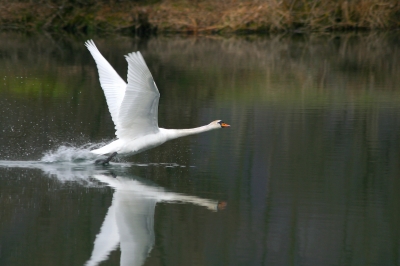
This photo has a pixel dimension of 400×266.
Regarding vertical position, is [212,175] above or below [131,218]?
below

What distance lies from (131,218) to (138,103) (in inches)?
85.9

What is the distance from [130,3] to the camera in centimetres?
3344

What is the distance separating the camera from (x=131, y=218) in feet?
28.0

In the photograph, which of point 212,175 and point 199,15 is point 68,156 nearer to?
point 212,175

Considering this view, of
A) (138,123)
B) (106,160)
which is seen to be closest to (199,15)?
(106,160)

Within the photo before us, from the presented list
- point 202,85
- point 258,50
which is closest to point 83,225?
point 202,85

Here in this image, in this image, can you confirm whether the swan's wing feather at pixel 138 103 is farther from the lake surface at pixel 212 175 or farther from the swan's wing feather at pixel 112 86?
the swan's wing feather at pixel 112 86

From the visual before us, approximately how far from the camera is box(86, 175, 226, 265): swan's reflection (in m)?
7.51

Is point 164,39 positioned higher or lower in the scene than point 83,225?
lower

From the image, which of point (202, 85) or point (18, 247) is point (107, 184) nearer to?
point (18, 247)

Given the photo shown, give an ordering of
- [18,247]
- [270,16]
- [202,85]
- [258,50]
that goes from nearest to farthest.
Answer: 1. [18,247]
2. [202,85]
3. [258,50]
4. [270,16]

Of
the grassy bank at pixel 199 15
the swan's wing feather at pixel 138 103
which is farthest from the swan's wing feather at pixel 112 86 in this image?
the grassy bank at pixel 199 15

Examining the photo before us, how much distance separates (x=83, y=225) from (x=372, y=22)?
1028 inches

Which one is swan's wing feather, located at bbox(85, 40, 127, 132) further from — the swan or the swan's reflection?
the swan's reflection
